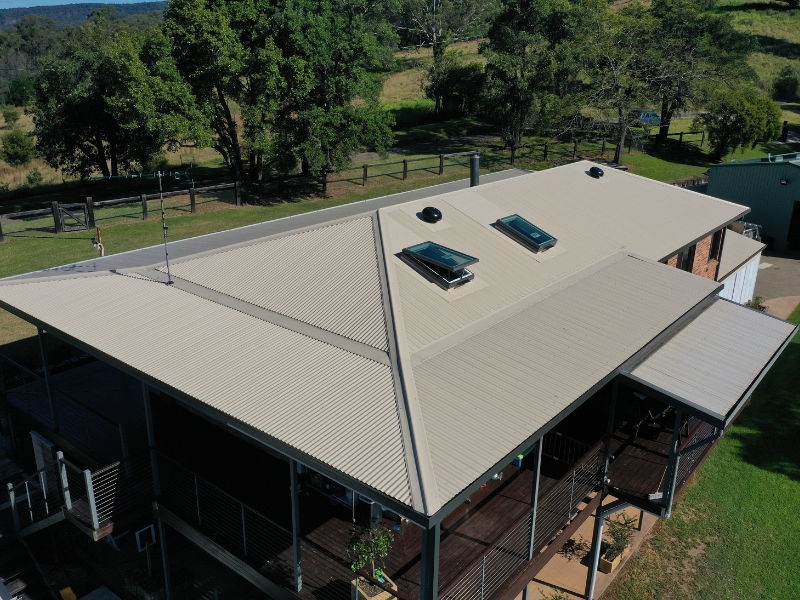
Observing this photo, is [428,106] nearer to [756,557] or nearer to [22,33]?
[756,557]

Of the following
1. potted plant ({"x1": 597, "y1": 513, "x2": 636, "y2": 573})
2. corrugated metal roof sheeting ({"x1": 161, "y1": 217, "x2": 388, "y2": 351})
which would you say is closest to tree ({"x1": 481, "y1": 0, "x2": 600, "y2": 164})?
corrugated metal roof sheeting ({"x1": 161, "y1": 217, "x2": 388, "y2": 351})

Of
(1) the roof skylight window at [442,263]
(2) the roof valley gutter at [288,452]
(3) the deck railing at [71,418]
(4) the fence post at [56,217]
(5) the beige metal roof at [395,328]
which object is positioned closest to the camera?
(2) the roof valley gutter at [288,452]

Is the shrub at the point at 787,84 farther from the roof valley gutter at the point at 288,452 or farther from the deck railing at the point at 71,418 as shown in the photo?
the roof valley gutter at the point at 288,452

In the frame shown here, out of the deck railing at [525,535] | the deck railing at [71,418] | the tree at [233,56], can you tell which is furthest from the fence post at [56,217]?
the deck railing at [525,535]

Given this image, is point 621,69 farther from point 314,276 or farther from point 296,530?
point 296,530

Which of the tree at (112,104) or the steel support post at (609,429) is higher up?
the tree at (112,104)

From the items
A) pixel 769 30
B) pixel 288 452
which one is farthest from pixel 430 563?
pixel 769 30
